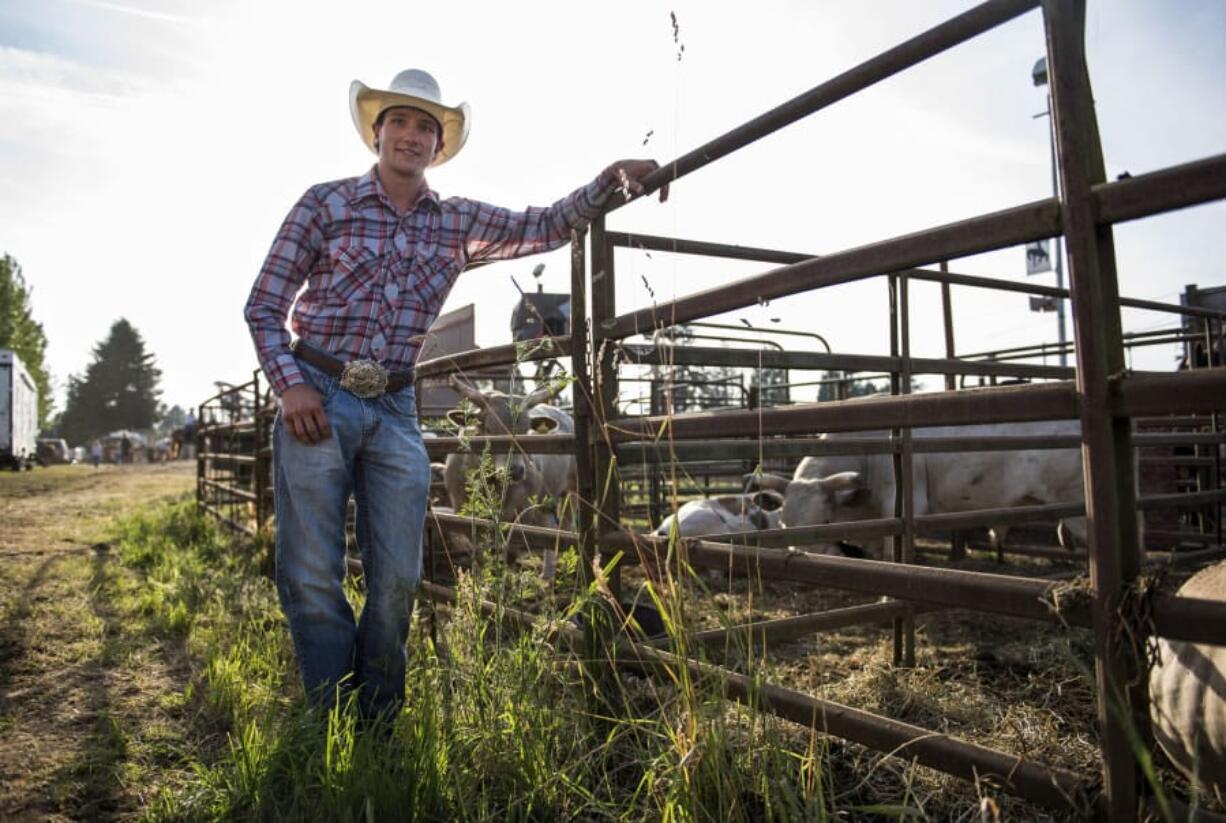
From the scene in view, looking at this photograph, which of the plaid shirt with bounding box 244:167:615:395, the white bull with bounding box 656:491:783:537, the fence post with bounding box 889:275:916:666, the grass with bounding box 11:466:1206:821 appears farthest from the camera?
the white bull with bounding box 656:491:783:537

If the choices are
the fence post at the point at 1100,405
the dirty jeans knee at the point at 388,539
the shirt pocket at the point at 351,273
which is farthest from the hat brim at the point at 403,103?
the fence post at the point at 1100,405

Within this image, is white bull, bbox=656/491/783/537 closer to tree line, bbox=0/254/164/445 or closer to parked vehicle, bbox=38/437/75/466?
parked vehicle, bbox=38/437/75/466

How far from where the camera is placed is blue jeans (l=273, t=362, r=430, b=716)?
100 inches

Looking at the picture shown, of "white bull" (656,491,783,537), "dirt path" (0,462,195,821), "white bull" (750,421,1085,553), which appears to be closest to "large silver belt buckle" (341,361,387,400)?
"dirt path" (0,462,195,821)

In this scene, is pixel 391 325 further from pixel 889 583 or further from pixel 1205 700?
pixel 1205 700

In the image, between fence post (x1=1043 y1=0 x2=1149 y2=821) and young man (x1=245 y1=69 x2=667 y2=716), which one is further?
young man (x1=245 y1=69 x2=667 y2=716)

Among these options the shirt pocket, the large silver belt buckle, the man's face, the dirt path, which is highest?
the man's face

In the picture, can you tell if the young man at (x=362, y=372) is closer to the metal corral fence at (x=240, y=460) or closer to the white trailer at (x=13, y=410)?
the metal corral fence at (x=240, y=460)

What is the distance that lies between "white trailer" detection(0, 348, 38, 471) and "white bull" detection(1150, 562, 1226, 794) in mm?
29984

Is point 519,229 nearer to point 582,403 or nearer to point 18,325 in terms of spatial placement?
point 582,403

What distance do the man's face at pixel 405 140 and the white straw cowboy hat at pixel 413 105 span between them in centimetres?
3

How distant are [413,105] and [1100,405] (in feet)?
7.40

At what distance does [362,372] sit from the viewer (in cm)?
259

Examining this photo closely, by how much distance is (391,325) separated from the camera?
8.87 feet
